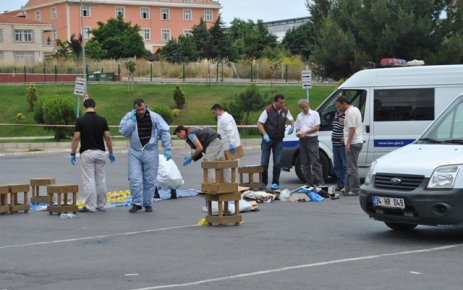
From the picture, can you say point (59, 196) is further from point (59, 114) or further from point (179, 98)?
point (179, 98)

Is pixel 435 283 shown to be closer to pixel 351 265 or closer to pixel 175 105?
pixel 351 265

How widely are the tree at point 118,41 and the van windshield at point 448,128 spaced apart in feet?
255

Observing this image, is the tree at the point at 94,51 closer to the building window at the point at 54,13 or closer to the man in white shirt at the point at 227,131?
the building window at the point at 54,13

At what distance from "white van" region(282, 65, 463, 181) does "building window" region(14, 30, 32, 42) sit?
86457mm

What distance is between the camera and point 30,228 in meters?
12.7

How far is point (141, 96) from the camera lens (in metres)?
55.1

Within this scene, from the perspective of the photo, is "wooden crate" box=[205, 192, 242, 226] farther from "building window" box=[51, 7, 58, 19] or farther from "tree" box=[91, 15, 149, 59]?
"building window" box=[51, 7, 58, 19]

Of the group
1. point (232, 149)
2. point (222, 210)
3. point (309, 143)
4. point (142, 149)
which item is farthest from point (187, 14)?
point (222, 210)

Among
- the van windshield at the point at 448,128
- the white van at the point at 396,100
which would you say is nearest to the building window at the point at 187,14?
the white van at the point at 396,100

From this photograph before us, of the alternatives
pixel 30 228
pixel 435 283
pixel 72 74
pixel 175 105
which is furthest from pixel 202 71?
pixel 435 283

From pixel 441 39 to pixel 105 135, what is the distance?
30.7 meters

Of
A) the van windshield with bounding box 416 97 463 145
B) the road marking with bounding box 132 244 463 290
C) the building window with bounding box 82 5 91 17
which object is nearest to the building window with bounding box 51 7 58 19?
the building window with bounding box 82 5 91 17

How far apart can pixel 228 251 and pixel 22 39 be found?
94.0m

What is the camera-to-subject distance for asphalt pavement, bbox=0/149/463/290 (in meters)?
8.29
